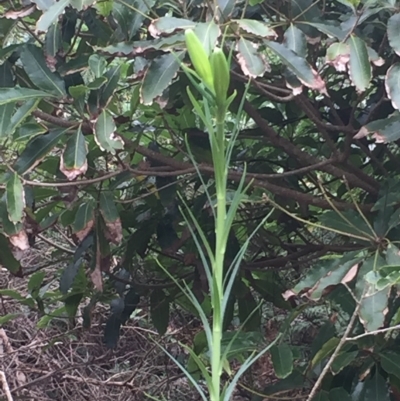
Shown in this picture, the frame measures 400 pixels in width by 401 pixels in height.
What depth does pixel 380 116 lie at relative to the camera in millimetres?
1647

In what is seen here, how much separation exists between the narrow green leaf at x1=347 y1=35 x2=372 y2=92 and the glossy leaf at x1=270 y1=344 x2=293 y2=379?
606mm

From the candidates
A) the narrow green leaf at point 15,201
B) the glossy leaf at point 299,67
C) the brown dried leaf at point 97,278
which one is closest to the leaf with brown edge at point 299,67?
the glossy leaf at point 299,67

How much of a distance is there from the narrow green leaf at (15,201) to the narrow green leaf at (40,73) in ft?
0.65

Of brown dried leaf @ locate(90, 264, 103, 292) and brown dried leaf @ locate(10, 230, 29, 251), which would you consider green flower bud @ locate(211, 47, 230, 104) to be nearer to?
brown dried leaf @ locate(10, 230, 29, 251)

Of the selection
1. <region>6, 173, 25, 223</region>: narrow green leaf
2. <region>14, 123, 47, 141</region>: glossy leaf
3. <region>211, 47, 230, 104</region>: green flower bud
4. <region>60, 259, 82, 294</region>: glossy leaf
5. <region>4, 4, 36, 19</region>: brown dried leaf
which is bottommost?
<region>60, 259, 82, 294</region>: glossy leaf

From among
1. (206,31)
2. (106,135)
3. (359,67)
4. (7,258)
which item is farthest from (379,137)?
(7,258)

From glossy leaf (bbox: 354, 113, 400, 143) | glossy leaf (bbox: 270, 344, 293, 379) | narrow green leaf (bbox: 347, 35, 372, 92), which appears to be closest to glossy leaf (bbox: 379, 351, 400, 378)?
glossy leaf (bbox: 270, 344, 293, 379)

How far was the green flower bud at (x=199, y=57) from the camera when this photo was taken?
55 cm

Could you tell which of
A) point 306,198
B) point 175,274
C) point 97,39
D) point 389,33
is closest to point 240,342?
point 306,198

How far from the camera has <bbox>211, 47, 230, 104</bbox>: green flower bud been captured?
0.55 metres

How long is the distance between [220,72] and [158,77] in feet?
2.08

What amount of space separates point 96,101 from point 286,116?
710 millimetres

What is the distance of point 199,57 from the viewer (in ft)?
1.80

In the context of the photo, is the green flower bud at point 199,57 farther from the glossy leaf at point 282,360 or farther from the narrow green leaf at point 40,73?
the glossy leaf at point 282,360
